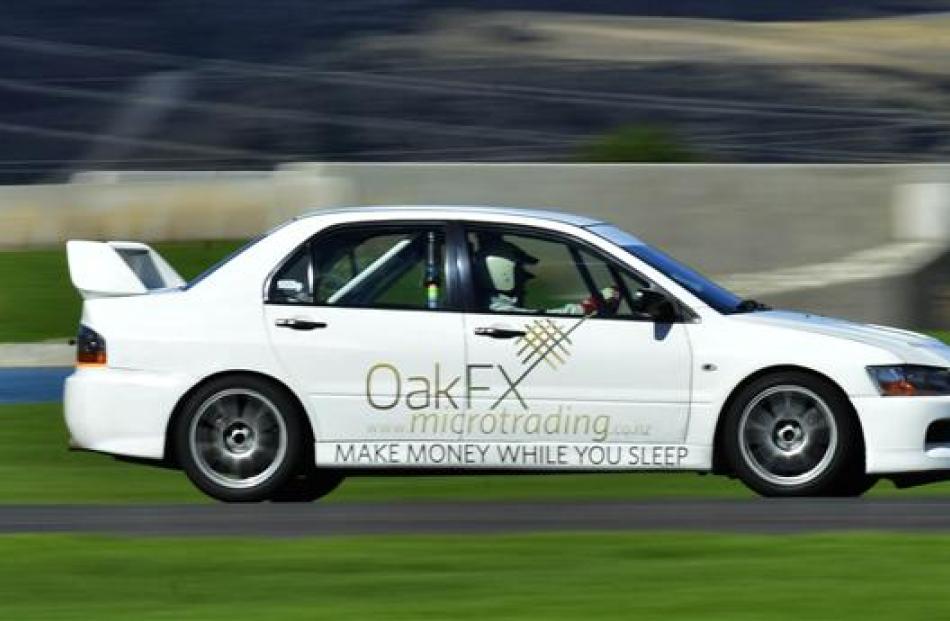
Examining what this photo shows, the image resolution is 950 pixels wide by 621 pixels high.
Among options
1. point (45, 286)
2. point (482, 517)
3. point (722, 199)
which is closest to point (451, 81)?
point (722, 199)

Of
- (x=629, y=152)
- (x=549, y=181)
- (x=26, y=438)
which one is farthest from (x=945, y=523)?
(x=629, y=152)

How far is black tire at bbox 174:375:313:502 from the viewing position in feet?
33.5

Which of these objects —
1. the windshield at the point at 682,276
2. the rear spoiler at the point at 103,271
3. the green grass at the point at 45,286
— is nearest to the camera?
the windshield at the point at 682,276

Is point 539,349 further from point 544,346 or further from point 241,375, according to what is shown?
point 241,375

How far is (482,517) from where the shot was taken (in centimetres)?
944

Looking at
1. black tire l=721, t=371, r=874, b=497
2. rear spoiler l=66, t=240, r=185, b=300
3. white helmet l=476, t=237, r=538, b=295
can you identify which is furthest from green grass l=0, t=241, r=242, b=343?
black tire l=721, t=371, r=874, b=497

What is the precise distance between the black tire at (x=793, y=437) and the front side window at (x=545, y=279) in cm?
67

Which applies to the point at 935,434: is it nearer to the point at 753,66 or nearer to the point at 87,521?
the point at 87,521

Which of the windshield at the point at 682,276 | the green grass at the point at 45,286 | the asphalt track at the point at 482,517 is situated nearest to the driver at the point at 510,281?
the windshield at the point at 682,276

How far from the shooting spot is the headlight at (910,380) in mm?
9992

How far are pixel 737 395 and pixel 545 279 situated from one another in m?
1.03

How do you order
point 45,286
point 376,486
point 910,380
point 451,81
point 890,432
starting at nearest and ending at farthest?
point 890,432
point 910,380
point 376,486
point 45,286
point 451,81

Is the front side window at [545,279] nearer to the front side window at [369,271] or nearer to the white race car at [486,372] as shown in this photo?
the white race car at [486,372]

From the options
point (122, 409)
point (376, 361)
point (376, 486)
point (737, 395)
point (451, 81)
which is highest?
point (451, 81)
